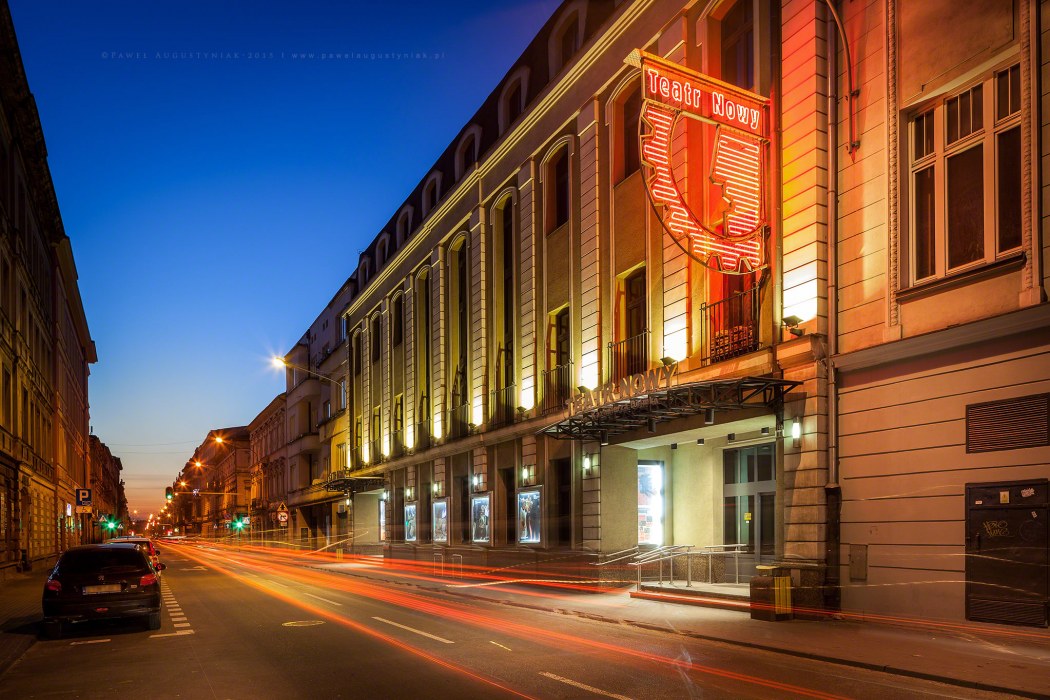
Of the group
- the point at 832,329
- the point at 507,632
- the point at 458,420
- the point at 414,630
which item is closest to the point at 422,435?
the point at 458,420

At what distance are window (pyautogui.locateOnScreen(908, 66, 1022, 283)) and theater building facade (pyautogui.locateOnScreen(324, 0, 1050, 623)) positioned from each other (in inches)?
1.6

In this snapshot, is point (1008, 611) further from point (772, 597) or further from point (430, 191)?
point (430, 191)

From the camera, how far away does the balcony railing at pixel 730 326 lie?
59.7 ft

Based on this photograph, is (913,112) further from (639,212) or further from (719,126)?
(639,212)

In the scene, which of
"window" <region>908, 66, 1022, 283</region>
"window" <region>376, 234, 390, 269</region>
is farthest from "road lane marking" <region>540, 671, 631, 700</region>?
"window" <region>376, 234, 390, 269</region>

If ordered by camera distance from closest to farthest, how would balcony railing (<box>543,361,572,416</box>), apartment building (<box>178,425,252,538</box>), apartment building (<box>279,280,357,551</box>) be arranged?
1. balcony railing (<box>543,361,572,416</box>)
2. apartment building (<box>279,280,357,551</box>)
3. apartment building (<box>178,425,252,538</box>)

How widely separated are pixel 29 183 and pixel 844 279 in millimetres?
35961

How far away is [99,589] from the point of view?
589 inches

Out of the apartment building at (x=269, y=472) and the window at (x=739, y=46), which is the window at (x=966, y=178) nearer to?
the window at (x=739, y=46)

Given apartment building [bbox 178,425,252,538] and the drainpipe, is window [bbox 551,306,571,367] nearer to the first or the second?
the drainpipe

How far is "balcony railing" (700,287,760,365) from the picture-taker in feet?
59.7

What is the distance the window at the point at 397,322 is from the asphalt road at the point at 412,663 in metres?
25.4

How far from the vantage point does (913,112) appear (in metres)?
15.1

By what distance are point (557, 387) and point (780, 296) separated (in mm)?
9901
